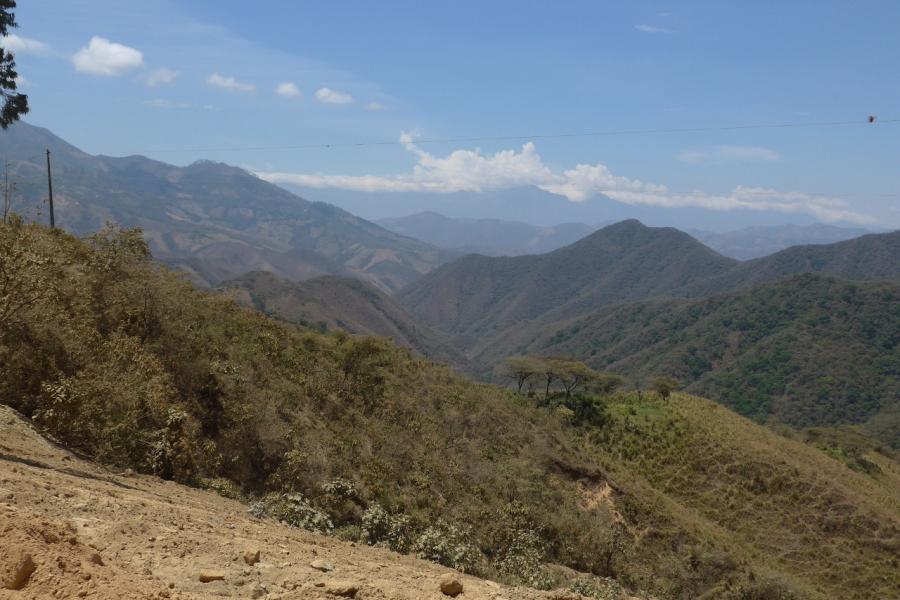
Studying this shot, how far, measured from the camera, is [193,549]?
19.5 feet

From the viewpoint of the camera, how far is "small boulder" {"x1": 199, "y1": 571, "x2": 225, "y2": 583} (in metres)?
5.32

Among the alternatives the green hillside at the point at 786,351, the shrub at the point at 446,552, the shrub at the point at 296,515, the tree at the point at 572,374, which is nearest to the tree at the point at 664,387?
the tree at the point at 572,374

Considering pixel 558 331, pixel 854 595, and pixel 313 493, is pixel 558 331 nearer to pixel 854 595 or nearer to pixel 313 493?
pixel 854 595

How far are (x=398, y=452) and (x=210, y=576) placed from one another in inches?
509

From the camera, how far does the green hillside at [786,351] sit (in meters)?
86.6

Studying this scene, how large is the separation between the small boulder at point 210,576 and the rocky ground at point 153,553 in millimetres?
11

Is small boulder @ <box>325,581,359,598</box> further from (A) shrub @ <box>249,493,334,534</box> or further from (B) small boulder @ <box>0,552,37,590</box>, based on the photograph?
(A) shrub @ <box>249,493,334,534</box>

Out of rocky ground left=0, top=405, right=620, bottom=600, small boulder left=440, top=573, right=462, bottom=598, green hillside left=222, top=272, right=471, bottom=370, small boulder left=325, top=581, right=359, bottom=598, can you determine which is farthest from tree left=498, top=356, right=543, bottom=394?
green hillside left=222, top=272, right=471, bottom=370

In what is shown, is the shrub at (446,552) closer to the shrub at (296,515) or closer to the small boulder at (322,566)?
the shrub at (296,515)

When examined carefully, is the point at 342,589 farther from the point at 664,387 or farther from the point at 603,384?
the point at 603,384

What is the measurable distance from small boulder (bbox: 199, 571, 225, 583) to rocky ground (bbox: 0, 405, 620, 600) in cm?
1

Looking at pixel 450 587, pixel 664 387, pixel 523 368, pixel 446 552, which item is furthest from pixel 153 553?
pixel 664 387

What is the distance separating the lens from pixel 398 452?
18.0 meters

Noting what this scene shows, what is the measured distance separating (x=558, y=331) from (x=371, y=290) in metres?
62.8
